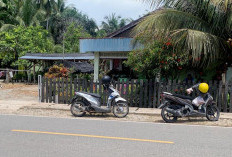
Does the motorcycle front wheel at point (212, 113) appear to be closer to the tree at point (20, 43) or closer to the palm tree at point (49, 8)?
the tree at point (20, 43)

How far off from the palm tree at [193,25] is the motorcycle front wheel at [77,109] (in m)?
3.30

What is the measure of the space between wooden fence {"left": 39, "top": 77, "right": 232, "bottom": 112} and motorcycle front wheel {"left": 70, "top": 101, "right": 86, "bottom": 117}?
2188 millimetres

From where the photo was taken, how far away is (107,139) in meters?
6.73

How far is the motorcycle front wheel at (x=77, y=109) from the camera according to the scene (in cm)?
1008

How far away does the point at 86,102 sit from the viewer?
10.1 metres

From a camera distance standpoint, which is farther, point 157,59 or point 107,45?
point 107,45

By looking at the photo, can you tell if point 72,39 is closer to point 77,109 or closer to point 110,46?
point 110,46

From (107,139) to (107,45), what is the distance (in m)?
8.53

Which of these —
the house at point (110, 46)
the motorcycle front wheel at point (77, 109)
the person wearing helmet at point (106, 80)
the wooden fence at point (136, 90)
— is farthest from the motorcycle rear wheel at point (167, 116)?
the house at point (110, 46)

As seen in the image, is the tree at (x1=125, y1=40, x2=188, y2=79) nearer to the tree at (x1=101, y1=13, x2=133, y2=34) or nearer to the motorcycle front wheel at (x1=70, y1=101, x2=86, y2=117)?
the motorcycle front wheel at (x1=70, y1=101, x2=86, y2=117)

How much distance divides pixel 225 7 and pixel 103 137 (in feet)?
20.1

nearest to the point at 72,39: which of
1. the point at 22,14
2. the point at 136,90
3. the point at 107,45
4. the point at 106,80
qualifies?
the point at 22,14

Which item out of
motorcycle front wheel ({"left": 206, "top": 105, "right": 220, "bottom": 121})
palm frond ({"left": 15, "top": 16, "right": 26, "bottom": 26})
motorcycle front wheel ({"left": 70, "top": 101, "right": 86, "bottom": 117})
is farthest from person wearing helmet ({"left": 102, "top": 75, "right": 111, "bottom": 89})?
palm frond ({"left": 15, "top": 16, "right": 26, "bottom": 26})

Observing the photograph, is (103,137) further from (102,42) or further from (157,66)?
(102,42)
